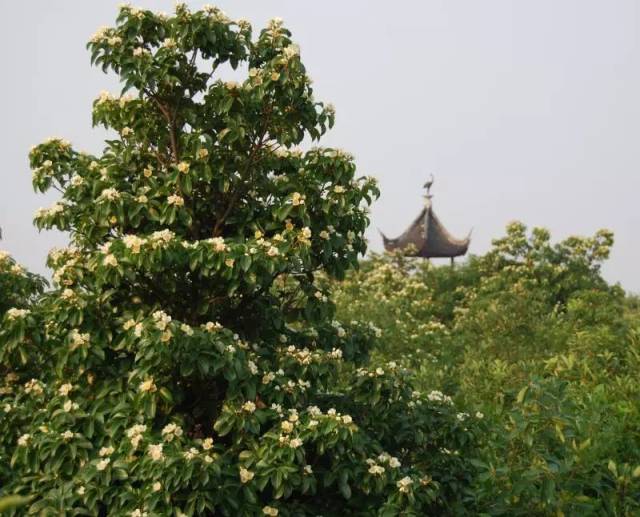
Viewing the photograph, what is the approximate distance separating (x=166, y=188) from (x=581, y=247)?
2183 centimetres

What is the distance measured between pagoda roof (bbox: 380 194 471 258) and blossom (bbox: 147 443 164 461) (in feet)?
98.9

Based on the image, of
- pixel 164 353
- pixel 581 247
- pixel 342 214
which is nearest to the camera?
pixel 164 353

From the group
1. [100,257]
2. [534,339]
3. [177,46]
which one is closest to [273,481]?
[100,257]

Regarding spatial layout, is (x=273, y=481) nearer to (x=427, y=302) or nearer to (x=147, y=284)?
(x=147, y=284)

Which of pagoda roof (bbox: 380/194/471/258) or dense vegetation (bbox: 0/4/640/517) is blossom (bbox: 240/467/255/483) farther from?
pagoda roof (bbox: 380/194/471/258)

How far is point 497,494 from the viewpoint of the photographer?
8.50 m

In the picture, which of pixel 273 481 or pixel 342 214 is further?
pixel 342 214

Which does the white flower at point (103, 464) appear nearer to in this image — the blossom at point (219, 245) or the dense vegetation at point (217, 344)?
the dense vegetation at point (217, 344)

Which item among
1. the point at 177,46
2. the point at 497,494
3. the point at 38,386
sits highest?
the point at 177,46

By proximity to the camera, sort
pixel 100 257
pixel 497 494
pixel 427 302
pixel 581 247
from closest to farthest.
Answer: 1. pixel 100 257
2. pixel 497 494
3. pixel 427 302
4. pixel 581 247

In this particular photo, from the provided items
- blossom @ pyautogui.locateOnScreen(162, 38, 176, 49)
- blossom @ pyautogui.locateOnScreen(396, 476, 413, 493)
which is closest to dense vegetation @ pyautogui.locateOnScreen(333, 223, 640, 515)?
blossom @ pyautogui.locateOnScreen(396, 476, 413, 493)

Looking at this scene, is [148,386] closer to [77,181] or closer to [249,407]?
[249,407]

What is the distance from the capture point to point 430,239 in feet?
119

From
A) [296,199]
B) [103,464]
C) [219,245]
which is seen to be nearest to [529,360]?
[296,199]
